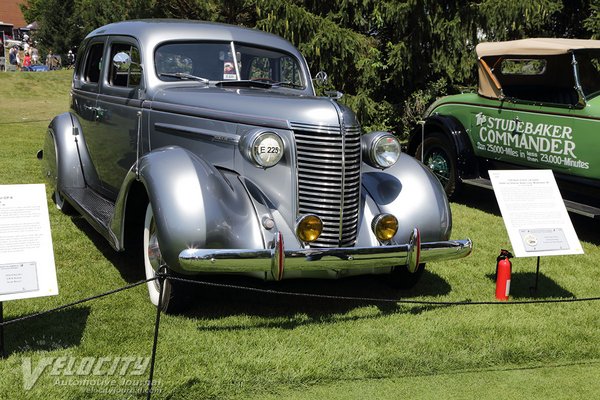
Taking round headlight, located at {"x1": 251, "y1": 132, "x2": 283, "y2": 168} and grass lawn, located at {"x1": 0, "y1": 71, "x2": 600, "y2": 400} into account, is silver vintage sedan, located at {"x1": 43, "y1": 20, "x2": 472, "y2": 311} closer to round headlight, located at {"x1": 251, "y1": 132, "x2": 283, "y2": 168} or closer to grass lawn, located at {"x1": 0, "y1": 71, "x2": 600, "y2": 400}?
round headlight, located at {"x1": 251, "y1": 132, "x2": 283, "y2": 168}

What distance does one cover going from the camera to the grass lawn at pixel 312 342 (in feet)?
10.9

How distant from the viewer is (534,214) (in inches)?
183

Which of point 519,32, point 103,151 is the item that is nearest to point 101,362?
point 103,151

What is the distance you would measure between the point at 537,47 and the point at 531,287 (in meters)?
3.33

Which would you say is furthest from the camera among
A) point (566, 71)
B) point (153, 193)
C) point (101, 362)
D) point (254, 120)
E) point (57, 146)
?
point (566, 71)

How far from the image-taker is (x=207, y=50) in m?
A: 4.99

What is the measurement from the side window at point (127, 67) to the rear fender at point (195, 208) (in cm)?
131

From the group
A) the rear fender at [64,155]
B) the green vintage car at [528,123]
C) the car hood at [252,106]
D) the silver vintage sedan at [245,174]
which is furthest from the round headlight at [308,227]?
the green vintage car at [528,123]

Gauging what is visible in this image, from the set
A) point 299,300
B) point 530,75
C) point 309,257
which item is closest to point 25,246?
point 309,257

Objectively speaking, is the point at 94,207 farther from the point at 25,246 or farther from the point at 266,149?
the point at 266,149

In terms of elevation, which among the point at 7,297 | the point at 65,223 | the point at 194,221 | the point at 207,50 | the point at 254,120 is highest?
the point at 207,50

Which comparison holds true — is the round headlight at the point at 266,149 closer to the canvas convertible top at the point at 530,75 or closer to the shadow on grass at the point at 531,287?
the shadow on grass at the point at 531,287

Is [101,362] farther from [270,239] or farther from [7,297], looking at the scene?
[270,239]

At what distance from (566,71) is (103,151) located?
5356 mm
